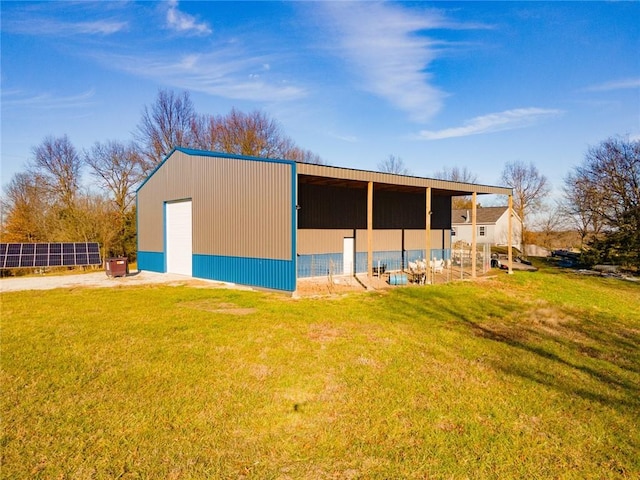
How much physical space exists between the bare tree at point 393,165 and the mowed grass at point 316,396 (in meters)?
40.4

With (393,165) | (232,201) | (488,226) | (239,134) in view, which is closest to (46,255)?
(232,201)

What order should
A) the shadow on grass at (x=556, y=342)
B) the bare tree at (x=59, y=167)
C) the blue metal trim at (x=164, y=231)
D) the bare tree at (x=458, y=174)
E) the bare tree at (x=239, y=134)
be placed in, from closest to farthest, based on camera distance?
the shadow on grass at (x=556, y=342)
the blue metal trim at (x=164, y=231)
the bare tree at (x=59, y=167)
the bare tree at (x=239, y=134)
the bare tree at (x=458, y=174)

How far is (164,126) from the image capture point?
31.8m

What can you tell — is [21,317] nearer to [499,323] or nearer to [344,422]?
[344,422]

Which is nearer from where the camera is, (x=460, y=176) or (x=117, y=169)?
(x=117, y=169)

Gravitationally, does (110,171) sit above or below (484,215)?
above

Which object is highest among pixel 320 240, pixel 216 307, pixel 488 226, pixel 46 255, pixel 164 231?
pixel 488 226

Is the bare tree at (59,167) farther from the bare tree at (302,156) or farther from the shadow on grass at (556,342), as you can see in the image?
the shadow on grass at (556,342)

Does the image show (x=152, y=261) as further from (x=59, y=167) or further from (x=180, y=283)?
Result: (x=59, y=167)

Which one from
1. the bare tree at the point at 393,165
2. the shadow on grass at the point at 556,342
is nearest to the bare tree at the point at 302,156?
the bare tree at the point at 393,165

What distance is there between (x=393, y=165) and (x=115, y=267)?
3847cm

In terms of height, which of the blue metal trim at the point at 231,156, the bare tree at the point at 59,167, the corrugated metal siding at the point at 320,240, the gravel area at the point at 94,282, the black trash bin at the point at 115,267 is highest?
the bare tree at the point at 59,167

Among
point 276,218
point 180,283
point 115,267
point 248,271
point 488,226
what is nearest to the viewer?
point 276,218

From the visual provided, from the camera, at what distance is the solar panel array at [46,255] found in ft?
55.5
